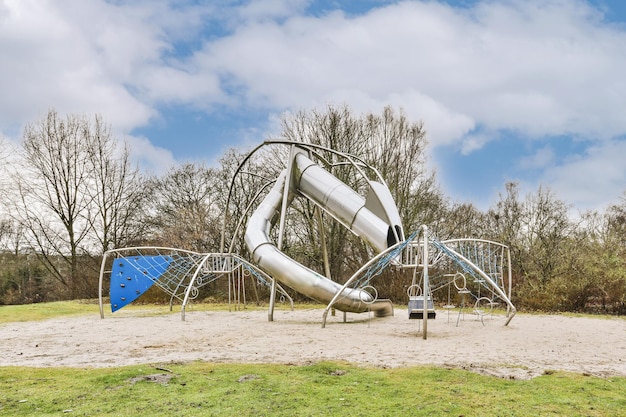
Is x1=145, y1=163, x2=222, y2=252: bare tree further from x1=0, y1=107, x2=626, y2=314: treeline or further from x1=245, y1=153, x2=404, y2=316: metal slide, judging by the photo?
x1=245, y1=153, x2=404, y2=316: metal slide

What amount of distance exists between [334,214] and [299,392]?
841cm

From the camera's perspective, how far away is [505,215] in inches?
1065

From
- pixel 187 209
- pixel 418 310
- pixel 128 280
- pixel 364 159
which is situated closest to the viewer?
pixel 418 310

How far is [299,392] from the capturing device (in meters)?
5.73

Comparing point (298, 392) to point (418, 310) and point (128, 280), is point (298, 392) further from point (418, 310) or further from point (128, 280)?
point (128, 280)

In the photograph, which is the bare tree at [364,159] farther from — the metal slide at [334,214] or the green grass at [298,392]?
the green grass at [298,392]

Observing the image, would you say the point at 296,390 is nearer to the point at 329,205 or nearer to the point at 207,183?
the point at 329,205

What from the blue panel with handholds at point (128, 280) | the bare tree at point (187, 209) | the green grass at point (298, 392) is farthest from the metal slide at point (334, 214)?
the bare tree at point (187, 209)

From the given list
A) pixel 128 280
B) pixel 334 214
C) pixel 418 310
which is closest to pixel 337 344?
pixel 418 310

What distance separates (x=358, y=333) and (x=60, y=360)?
19.0 feet

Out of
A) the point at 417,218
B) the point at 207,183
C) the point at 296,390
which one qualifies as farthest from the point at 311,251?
the point at 296,390

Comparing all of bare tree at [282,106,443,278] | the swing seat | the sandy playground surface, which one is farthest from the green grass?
bare tree at [282,106,443,278]

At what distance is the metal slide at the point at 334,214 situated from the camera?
12.6 metres

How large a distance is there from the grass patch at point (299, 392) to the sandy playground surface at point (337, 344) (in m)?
0.78
